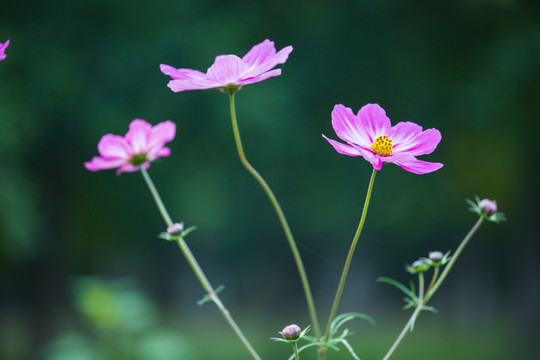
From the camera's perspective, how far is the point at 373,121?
1.92 feet

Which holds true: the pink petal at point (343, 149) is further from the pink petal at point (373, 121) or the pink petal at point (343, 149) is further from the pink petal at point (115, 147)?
the pink petal at point (115, 147)

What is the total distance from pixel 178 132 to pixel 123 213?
1.41m

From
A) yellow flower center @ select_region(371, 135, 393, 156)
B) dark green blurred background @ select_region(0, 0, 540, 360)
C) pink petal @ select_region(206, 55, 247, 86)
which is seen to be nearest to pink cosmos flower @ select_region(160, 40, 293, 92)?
pink petal @ select_region(206, 55, 247, 86)

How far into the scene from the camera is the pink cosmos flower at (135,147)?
58cm

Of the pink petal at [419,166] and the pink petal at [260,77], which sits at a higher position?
the pink petal at [260,77]

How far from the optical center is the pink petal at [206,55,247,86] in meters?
0.55

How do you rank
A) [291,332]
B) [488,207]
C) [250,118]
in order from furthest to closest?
[250,118], [488,207], [291,332]

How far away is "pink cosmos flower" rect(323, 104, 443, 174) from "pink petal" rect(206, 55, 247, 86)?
0.30 feet

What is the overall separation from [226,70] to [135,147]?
0.12 meters

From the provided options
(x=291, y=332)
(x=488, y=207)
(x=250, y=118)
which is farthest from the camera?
(x=250, y=118)

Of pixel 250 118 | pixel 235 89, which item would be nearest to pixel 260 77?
pixel 235 89

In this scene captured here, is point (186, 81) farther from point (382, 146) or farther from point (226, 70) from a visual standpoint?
point (382, 146)

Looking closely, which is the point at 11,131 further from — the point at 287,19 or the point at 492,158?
the point at 492,158

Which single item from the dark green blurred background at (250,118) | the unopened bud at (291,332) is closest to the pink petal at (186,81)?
the unopened bud at (291,332)
